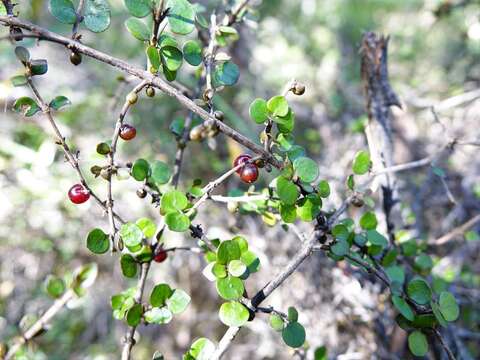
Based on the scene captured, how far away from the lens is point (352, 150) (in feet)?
4.79

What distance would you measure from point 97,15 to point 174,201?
273 mm

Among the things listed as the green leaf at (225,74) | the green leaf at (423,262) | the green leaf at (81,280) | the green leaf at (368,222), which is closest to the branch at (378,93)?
the green leaf at (423,262)

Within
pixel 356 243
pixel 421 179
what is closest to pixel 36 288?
pixel 356 243

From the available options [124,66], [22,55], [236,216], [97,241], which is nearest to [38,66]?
[22,55]

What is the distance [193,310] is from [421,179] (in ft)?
3.10

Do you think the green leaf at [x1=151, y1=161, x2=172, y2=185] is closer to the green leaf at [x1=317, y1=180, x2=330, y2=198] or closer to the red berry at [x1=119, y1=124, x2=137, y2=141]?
the red berry at [x1=119, y1=124, x2=137, y2=141]

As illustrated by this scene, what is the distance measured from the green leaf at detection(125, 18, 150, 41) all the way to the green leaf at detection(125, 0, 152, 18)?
0.07 feet

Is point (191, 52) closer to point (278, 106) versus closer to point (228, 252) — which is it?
point (278, 106)

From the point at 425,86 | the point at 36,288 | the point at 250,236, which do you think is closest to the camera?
the point at 250,236

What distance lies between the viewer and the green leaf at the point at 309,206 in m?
0.60

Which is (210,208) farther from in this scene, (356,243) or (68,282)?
(356,243)

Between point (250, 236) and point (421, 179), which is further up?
point (421, 179)

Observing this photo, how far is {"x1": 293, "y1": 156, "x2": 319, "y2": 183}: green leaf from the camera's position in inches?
22.4

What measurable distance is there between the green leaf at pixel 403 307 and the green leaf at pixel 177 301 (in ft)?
0.99
